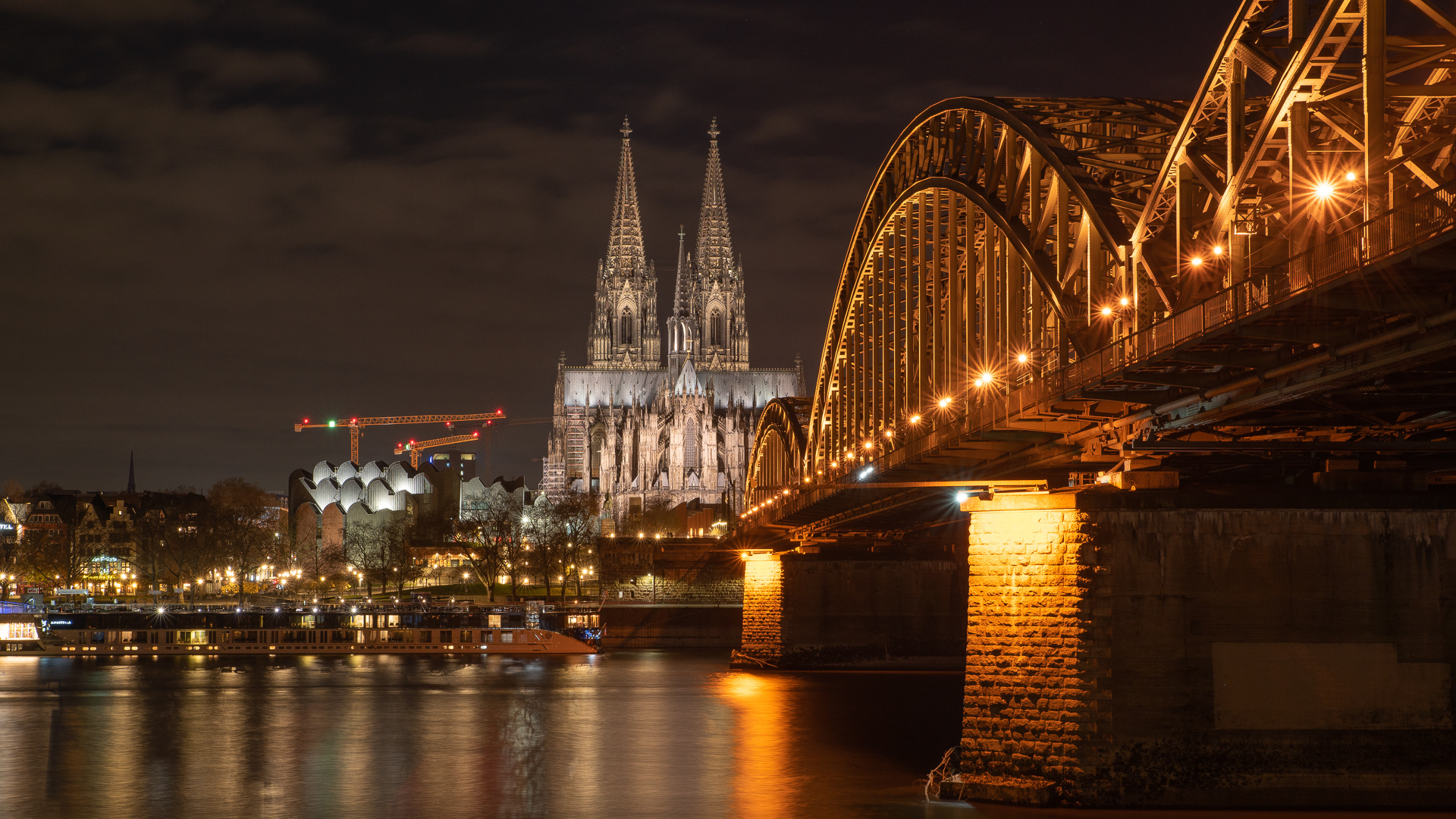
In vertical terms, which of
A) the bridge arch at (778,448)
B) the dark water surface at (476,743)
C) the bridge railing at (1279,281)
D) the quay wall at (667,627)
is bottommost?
the dark water surface at (476,743)

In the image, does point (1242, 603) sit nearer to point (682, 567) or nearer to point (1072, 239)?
point (1072, 239)

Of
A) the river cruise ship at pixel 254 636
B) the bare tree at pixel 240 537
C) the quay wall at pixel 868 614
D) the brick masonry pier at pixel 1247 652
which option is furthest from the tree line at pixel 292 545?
the brick masonry pier at pixel 1247 652

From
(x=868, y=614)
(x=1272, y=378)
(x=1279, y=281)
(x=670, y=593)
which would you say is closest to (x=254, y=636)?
(x=670, y=593)

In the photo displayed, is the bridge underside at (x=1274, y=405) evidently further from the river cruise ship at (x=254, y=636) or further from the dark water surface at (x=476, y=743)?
the river cruise ship at (x=254, y=636)

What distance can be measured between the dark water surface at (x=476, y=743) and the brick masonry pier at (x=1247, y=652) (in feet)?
17.3

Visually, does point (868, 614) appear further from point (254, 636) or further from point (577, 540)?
point (577, 540)

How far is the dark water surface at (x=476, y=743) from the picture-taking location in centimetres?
3631

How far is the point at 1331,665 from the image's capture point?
27.4m

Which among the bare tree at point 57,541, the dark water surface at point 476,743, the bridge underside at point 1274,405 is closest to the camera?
the bridge underside at point 1274,405

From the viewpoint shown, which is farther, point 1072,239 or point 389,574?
point 389,574

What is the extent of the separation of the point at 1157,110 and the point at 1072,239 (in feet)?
25.1

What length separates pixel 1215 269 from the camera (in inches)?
1043

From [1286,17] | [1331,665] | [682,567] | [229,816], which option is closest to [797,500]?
[229,816]

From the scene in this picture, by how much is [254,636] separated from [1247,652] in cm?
7936
